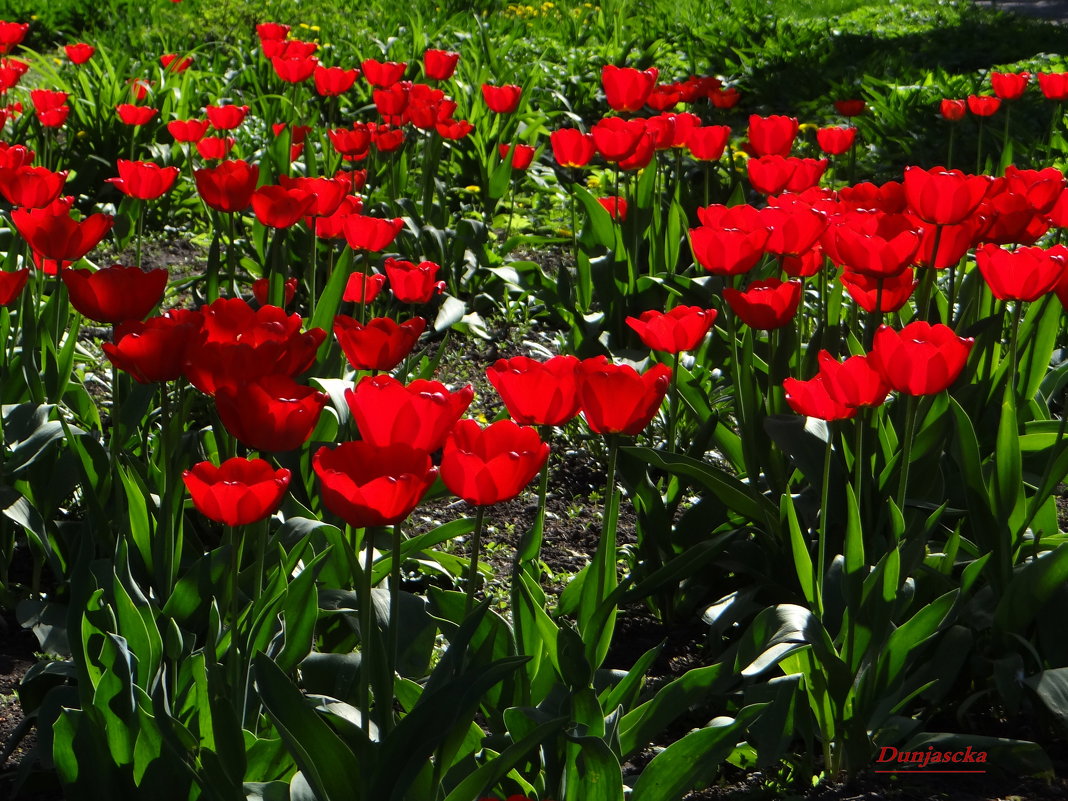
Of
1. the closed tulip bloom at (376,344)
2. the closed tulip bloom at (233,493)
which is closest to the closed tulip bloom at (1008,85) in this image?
the closed tulip bloom at (376,344)

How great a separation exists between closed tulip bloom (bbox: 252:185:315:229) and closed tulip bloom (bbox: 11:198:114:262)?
0.36m

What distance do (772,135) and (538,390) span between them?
183 centimetres

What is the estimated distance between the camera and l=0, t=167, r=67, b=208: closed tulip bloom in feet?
8.29

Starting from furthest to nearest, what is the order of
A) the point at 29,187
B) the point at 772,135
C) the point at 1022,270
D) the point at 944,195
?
the point at 772,135
the point at 29,187
the point at 944,195
the point at 1022,270

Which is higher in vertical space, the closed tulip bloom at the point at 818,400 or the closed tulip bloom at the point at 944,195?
the closed tulip bloom at the point at 944,195

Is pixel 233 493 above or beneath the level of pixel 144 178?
above

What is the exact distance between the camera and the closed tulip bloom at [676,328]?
2061 mm

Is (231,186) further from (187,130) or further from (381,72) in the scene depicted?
(381,72)

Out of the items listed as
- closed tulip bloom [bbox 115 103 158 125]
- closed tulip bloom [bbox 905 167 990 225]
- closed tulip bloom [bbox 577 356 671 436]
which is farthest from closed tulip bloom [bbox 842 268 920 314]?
closed tulip bloom [bbox 115 103 158 125]

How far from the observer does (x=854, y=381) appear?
1.77m

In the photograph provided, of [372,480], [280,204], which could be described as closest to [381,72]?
[280,204]

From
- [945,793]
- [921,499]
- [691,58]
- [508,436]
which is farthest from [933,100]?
[508,436]

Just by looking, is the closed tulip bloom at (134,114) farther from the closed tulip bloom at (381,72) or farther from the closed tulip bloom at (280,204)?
the closed tulip bloom at (280,204)

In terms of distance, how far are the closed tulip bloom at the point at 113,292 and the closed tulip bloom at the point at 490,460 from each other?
74 cm
